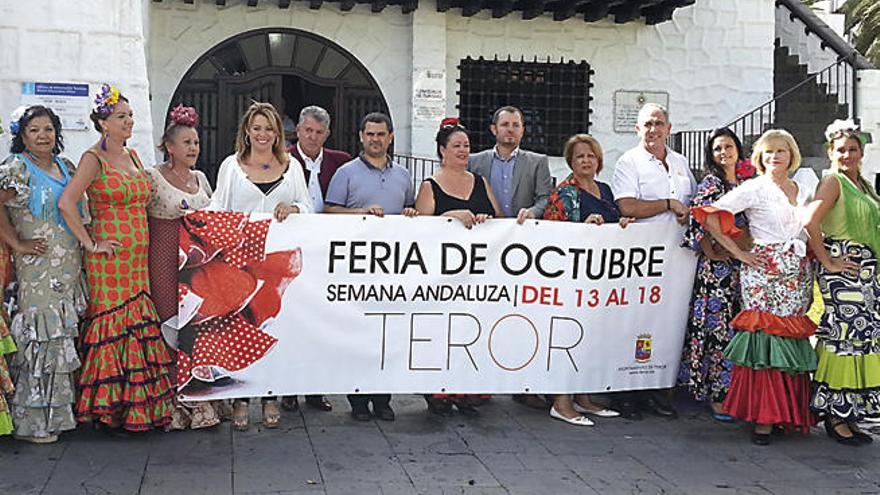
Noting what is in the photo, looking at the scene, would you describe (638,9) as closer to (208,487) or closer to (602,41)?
(602,41)

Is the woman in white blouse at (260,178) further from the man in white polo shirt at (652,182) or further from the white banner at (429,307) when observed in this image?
the man in white polo shirt at (652,182)

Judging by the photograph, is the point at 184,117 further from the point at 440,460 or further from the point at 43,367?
the point at 440,460

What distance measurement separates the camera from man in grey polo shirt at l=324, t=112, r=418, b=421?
19.5ft

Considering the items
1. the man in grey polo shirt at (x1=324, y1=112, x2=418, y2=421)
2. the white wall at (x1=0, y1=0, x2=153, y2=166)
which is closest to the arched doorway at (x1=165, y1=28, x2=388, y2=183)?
the white wall at (x1=0, y1=0, x2=153, y2=166)

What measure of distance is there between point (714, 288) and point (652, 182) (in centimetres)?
78

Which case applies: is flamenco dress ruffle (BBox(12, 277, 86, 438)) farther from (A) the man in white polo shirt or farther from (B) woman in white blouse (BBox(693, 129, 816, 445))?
(B) woman in white blouse (BBox(693, 129, 816, 445))

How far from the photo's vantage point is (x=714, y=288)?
19.9 ft

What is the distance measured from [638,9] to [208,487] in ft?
34.7

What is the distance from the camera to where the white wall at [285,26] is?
12438 millimetres

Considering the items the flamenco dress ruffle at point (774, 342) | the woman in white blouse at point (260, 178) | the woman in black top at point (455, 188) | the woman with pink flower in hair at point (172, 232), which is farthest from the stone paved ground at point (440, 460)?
the woman in black top at point (455, 188)

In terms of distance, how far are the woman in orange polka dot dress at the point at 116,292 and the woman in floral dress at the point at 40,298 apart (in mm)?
117

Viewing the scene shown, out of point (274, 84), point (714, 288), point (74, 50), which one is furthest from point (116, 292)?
point (274, 84)

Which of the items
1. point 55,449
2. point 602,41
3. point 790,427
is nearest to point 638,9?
point 602,41

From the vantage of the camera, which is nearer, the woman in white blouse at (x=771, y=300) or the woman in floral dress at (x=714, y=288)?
the woman in white blouse at (x=771, y=300)
